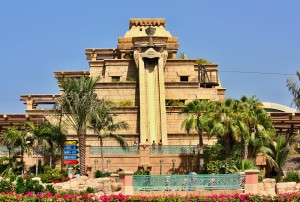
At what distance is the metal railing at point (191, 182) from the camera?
3203 cm

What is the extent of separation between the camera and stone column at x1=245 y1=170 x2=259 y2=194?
103 ft

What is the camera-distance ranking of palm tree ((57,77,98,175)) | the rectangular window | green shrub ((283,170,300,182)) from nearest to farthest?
green shrub ((283,170,300,182))
palm tree ((57,77,98,175))
the rectangular window

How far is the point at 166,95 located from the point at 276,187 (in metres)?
21.9

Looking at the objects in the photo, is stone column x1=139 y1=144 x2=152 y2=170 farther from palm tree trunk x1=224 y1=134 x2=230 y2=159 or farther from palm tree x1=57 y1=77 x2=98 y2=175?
palm tree trunk x1=224 y1=134 x2=230 y2=159

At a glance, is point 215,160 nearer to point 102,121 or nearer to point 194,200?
point 102,121

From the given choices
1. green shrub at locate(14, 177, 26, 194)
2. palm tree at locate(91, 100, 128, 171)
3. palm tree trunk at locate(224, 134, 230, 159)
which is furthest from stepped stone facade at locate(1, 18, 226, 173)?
green shrub at locate(14, 177, 26, 194)

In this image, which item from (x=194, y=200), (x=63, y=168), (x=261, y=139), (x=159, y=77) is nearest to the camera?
(x=194, y=200)

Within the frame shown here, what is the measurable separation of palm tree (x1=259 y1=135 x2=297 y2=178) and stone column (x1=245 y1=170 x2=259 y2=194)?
223 inches

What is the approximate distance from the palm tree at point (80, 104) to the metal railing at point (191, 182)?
6.61 meters

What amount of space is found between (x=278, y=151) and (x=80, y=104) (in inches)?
534

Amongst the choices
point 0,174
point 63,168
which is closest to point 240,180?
point 63,168

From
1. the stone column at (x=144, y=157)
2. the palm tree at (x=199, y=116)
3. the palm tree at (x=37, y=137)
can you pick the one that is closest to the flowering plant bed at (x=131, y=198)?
the palm tree at (x=199, y=116)

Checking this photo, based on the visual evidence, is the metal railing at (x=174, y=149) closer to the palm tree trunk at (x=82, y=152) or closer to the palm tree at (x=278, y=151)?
the palm tree at (x=278, y=151)

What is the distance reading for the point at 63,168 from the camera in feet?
134
